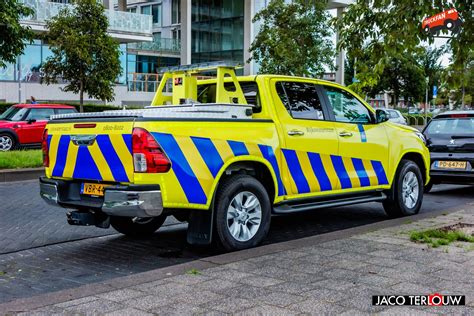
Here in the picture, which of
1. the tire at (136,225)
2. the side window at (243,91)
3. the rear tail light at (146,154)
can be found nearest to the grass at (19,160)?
the tire at (136,225)

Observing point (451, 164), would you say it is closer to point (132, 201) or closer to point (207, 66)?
point (207, 66)

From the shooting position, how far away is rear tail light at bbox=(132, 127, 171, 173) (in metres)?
5.67

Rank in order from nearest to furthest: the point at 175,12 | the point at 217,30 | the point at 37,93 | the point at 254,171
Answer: the point at 254,171, the point at 37,93, the point at 217,30, the point at 175,12

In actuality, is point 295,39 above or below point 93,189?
above

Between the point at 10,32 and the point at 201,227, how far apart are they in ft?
41.1

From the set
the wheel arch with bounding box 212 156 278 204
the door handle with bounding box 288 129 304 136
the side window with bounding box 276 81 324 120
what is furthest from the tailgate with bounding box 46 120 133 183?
the side window with bounding box 276 81 324 120

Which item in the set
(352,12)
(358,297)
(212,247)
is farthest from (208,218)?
(352,12)

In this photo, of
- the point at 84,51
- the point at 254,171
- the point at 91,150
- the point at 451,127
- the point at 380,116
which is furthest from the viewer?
the point at 84,51

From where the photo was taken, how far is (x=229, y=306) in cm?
432

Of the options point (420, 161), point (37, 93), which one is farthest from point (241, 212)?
point (37, 93)

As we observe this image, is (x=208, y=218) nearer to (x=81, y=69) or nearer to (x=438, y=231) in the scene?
(x=438, y=231)

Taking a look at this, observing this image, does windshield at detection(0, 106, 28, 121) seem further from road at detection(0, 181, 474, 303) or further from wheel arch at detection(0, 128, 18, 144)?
road at detection(0, 181, 474, 303)

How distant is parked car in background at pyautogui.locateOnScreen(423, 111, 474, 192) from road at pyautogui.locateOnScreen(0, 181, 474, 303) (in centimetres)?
108

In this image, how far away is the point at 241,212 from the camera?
→ 641 cm
